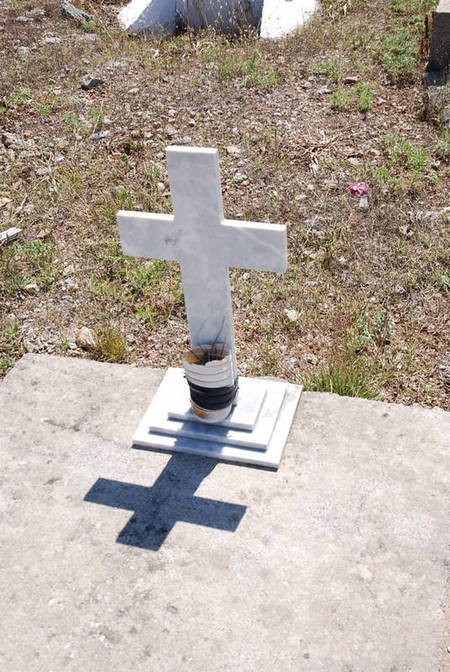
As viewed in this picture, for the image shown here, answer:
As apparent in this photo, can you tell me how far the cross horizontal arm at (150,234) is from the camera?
238cm

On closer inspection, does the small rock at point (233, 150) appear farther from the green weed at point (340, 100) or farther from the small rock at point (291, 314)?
the small rock at point (291, 314)

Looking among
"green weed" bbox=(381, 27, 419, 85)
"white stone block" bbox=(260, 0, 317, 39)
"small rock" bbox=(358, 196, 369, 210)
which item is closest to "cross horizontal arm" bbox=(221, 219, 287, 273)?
"small rock" bbox=(358, 196, 369, 210)

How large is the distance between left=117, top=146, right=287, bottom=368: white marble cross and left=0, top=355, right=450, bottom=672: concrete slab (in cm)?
49

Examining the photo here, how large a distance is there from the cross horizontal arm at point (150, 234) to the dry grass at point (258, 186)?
3.36 feet

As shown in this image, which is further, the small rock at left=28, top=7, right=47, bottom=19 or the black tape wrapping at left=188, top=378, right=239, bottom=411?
the small rock at left=28, top=7, right=47, bottom=19

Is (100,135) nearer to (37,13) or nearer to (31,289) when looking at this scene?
(31,289)

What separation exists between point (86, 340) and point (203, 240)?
1.37 meters

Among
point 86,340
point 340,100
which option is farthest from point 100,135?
point 86,340

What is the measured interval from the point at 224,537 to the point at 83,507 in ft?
1.56

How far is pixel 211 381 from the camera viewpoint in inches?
96.4

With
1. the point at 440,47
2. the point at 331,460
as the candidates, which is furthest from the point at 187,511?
the point at 440,47

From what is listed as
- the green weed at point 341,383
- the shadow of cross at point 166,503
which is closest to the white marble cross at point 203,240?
the shadow of cross at point 166,503

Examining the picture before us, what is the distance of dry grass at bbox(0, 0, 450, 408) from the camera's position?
359 centimetres

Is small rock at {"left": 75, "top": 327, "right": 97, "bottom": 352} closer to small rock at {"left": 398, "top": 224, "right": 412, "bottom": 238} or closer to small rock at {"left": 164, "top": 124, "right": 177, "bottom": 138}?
small rock at {"left": 398, "top": 224, "right": 412, "bottom": 238}
